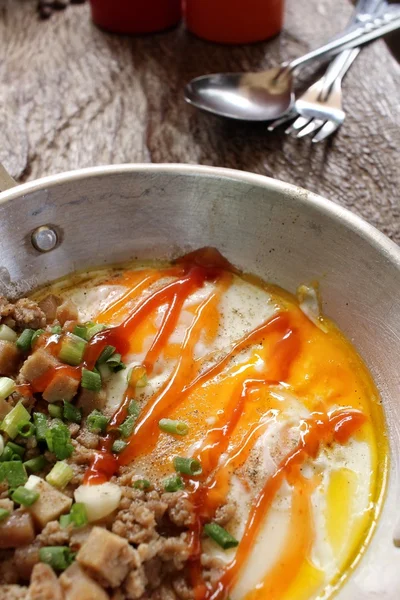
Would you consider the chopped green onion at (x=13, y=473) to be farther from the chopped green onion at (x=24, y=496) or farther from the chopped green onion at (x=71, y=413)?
the chopped green onion at (x=71, y=413)

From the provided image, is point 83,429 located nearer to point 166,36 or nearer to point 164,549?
point 164,549

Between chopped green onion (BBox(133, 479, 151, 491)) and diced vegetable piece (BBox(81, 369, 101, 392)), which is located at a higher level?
diced vegetable piece (BBox(81, 369, 101, 392))

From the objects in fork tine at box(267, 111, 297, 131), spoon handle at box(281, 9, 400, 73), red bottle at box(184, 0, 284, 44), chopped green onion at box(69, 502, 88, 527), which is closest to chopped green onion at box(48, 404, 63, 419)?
chopped green onion at box(69, 502, 88, 527)

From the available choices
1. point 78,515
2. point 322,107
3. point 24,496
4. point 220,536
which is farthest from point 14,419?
point 322,107

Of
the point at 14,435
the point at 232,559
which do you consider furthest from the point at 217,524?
the point at 14,435

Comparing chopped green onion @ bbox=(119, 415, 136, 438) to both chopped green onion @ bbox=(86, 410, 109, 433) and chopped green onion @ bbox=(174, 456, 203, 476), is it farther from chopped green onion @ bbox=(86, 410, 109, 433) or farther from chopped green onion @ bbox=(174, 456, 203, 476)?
chopped green onion @ bbox=(174, 456, 203, 476)
